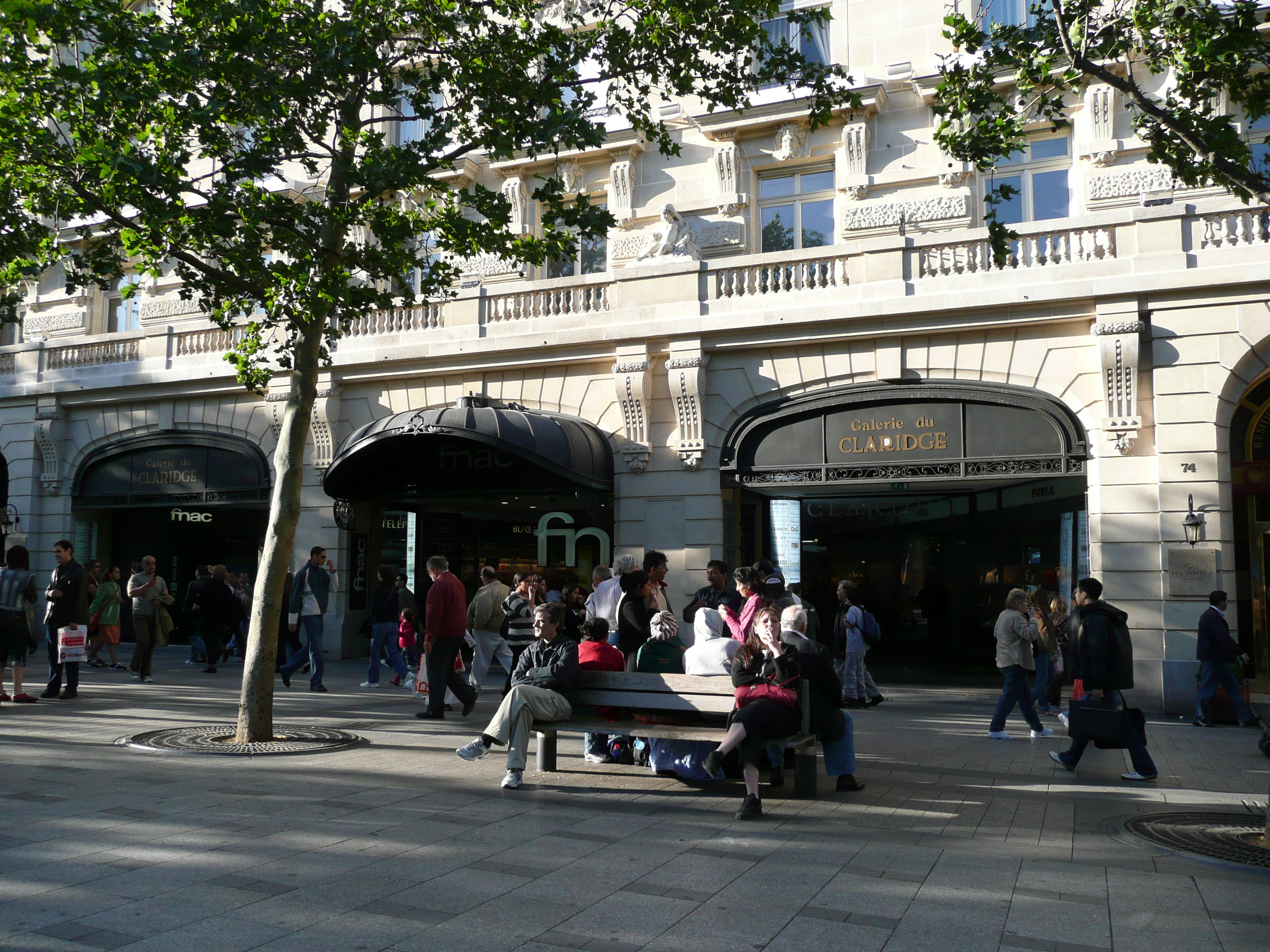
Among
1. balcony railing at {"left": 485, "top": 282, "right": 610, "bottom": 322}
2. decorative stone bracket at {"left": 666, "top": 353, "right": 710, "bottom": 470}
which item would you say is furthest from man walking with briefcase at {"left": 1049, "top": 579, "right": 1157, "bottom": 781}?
balcony railing at {"left": 485, "top": 282, "right": 610, "bottom": 322}

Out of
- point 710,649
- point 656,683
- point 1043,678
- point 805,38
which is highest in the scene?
point 805,38

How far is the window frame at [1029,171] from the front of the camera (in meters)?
15.5

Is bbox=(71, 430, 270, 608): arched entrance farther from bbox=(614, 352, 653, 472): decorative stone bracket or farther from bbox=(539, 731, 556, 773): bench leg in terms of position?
bbox=(539, 731, 556, 773): bench leg

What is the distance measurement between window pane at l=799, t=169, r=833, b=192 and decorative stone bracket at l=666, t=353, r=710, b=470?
→ 352 cm

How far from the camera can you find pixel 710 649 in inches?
312

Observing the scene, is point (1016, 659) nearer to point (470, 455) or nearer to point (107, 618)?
point (470, 455)

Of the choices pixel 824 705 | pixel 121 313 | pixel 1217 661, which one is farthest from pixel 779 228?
pixel 121 313

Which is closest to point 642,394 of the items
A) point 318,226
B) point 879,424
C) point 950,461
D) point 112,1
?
point 879,424

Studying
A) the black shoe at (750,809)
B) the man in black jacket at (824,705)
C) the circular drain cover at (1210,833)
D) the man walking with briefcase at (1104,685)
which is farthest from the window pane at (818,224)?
the black shoe at (750,809)

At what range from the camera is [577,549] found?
17.7 metres

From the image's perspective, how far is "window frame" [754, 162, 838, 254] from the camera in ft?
54.9

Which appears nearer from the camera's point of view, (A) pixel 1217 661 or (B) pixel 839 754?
(B) pixel 839 754

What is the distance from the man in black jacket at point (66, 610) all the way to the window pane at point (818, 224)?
38.1 ft

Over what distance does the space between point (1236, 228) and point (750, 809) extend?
36.0ft
